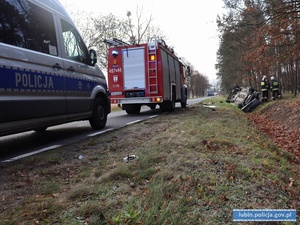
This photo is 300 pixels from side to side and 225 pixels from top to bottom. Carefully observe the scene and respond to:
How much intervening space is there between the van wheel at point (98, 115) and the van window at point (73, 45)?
106 centimetres

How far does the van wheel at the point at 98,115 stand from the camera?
6.59 metres

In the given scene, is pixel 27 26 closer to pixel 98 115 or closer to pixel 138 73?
pixel 98 115

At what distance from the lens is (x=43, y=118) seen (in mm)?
4762

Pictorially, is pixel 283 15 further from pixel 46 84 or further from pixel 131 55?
pixel 46 84

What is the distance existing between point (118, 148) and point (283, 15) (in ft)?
27.0

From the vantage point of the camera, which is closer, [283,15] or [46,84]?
[46,84]

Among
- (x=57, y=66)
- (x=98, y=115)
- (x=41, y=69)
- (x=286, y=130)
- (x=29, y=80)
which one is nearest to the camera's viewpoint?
(x=29, y=80)

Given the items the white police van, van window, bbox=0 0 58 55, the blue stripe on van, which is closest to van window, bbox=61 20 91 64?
the white police van

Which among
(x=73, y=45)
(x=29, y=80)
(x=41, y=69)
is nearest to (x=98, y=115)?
(x=73, y=45)

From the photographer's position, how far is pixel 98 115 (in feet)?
22.1

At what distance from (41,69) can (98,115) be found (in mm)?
→ 2360

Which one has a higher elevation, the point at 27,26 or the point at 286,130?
the point at 27,26

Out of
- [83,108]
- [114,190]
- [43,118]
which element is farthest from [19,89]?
[114,190]

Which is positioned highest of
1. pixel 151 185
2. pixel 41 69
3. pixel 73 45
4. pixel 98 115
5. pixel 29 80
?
pixel 73 45
